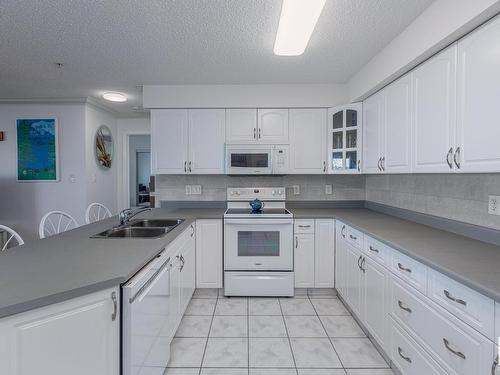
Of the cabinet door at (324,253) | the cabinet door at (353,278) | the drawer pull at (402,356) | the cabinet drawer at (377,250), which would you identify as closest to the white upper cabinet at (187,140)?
the cabinet door at (324,253)

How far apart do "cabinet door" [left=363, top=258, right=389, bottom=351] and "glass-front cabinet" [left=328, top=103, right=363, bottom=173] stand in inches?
46.8

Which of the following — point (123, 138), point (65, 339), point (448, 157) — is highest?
point (123, 138)

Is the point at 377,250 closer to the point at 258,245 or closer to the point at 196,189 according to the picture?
the point at 258,245

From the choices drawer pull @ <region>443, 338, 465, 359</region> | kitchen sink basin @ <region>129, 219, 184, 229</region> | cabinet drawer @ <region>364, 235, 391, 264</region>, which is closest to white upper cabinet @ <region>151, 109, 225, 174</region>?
kitchen sink basin @ <region>129, 219, 184, 229</region>

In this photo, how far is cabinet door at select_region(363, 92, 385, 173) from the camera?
2385 millimetres

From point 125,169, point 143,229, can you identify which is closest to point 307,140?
point 143,229

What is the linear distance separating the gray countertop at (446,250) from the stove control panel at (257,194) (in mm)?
963

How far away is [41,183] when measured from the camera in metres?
3.68

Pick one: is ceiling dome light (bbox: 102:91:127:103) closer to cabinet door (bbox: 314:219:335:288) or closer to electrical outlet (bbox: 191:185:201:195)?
electrical outlet (bbox: 191:185:201:195)

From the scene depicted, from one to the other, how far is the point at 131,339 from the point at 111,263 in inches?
13.5

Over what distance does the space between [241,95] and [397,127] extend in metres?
1.63

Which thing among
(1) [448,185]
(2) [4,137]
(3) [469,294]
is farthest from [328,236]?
(2) [4,137]

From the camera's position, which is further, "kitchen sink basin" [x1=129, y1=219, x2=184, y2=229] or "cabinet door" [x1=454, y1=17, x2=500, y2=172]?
"kitchen sink basin" [x1=129, y1=219, x2=184, y2=229]

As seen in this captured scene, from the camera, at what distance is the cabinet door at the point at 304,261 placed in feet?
8.95
